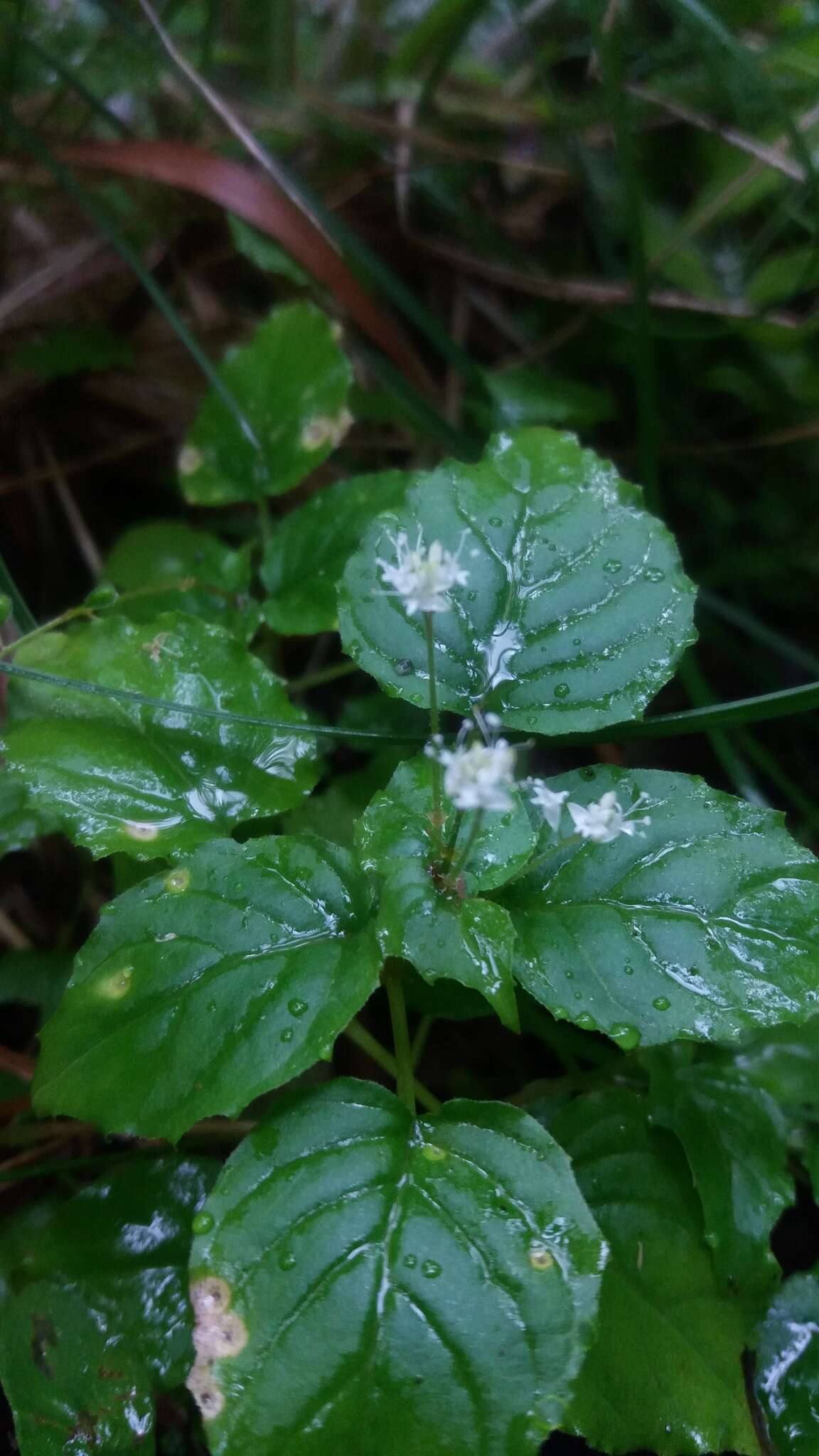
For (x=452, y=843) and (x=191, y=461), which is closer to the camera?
(x=452, y=843)

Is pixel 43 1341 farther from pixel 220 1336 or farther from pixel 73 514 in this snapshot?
pixel 73 514

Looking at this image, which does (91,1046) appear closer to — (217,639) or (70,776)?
(70,776)

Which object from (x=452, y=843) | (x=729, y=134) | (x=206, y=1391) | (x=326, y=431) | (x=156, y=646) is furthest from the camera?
(x=729, y=134)

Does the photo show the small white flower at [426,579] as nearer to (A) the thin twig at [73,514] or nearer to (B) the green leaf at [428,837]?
(B) the green leaf at [428,837]

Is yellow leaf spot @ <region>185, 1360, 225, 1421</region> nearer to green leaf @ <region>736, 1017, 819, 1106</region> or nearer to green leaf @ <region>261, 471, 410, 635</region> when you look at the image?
green leaf @ <region>736, 1017, 819, 1106</region>

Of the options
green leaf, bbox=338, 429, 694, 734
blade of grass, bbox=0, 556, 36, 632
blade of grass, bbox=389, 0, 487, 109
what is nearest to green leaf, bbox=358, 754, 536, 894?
green leaf, bbox=338, 429, 694, 734

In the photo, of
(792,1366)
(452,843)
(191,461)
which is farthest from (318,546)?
(792,1366)

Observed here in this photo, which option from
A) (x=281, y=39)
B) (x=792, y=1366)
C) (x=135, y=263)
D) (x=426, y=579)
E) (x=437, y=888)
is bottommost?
(x=792, y=1366)

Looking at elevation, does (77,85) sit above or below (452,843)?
above
